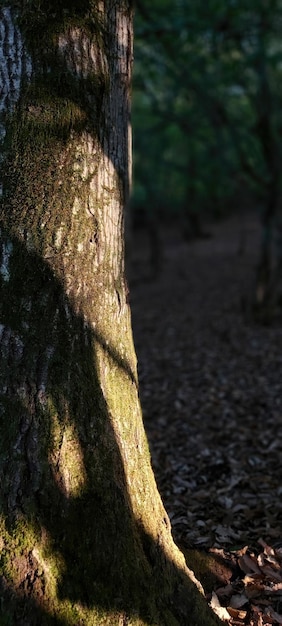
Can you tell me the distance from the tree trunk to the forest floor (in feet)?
2.44

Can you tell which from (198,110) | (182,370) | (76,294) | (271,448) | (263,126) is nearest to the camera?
(76,294)

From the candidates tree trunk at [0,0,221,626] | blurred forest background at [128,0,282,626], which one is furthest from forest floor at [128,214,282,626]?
tree trunk at [0,0,221,626]

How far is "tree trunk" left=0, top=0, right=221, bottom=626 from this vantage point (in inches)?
92.9

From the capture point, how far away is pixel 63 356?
97.7 inches

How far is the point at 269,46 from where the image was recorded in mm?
11695

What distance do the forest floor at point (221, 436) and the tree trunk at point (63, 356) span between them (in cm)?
75

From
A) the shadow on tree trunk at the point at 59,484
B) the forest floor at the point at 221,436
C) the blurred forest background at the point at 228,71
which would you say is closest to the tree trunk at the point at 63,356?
the shadow on tree trunk at the point at 59,484

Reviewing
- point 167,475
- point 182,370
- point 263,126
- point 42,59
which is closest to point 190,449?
point 167,475

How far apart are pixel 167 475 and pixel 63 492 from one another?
9.51 feet

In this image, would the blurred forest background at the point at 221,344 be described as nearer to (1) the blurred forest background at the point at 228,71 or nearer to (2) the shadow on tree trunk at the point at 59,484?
(1) the blurred forest background at the point at 228,71

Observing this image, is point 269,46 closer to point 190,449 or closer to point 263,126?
point 263,126

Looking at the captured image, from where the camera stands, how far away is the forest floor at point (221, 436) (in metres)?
3.32

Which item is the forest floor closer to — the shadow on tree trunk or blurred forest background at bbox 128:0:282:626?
blurred forest background at bbox 128:0:282:626

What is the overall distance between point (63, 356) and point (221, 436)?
4.02 m
